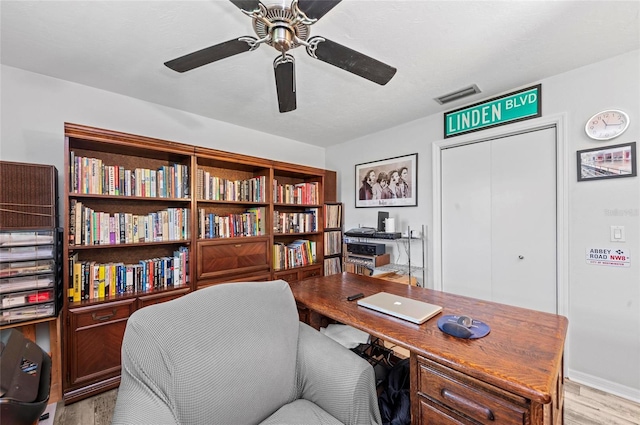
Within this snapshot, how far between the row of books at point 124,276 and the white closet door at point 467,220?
2.55 m

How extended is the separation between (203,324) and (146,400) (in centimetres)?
29

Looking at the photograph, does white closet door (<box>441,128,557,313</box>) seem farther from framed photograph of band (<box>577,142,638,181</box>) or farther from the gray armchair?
the gray armchair

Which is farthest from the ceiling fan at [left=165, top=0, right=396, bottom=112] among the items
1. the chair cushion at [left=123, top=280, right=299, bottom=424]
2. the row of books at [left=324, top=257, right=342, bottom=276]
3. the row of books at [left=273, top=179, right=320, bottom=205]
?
the row of books at [left=324, top=257, right=342, bottom=276]

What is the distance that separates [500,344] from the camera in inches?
38.9

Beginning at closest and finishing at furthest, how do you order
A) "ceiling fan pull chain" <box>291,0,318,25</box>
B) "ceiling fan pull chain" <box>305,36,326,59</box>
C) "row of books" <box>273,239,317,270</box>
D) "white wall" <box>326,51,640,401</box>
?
1. "ceiling fan pull chain" <box>291,0,318,25</box>
2. "ceiling fan pull chain" <box>305,36,326,59</box>
3. "white wall" <box>326,51,640,401</box>
4. "row of books" <box>273,239,317,270</box>

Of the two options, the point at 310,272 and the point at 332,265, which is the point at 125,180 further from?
the point at 332,265

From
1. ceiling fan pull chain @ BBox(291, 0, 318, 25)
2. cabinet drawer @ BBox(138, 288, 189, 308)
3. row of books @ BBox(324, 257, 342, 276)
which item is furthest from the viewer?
row of books @ BBox(324, 257, 342, 276)

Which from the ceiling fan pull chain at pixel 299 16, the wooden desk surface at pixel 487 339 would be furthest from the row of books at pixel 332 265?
the ceiling fan pull chain at pixel 299 16

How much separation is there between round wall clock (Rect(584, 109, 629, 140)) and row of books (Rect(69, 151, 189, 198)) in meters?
3.19

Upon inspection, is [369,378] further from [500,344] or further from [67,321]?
[67,321]

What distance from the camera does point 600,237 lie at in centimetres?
191

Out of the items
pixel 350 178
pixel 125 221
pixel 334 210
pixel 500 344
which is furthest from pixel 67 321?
pixel 350 178

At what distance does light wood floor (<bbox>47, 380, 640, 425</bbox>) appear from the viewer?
163 cm

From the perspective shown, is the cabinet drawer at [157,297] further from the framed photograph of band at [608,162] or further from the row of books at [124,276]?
the framed photograph of band at [608,162]
